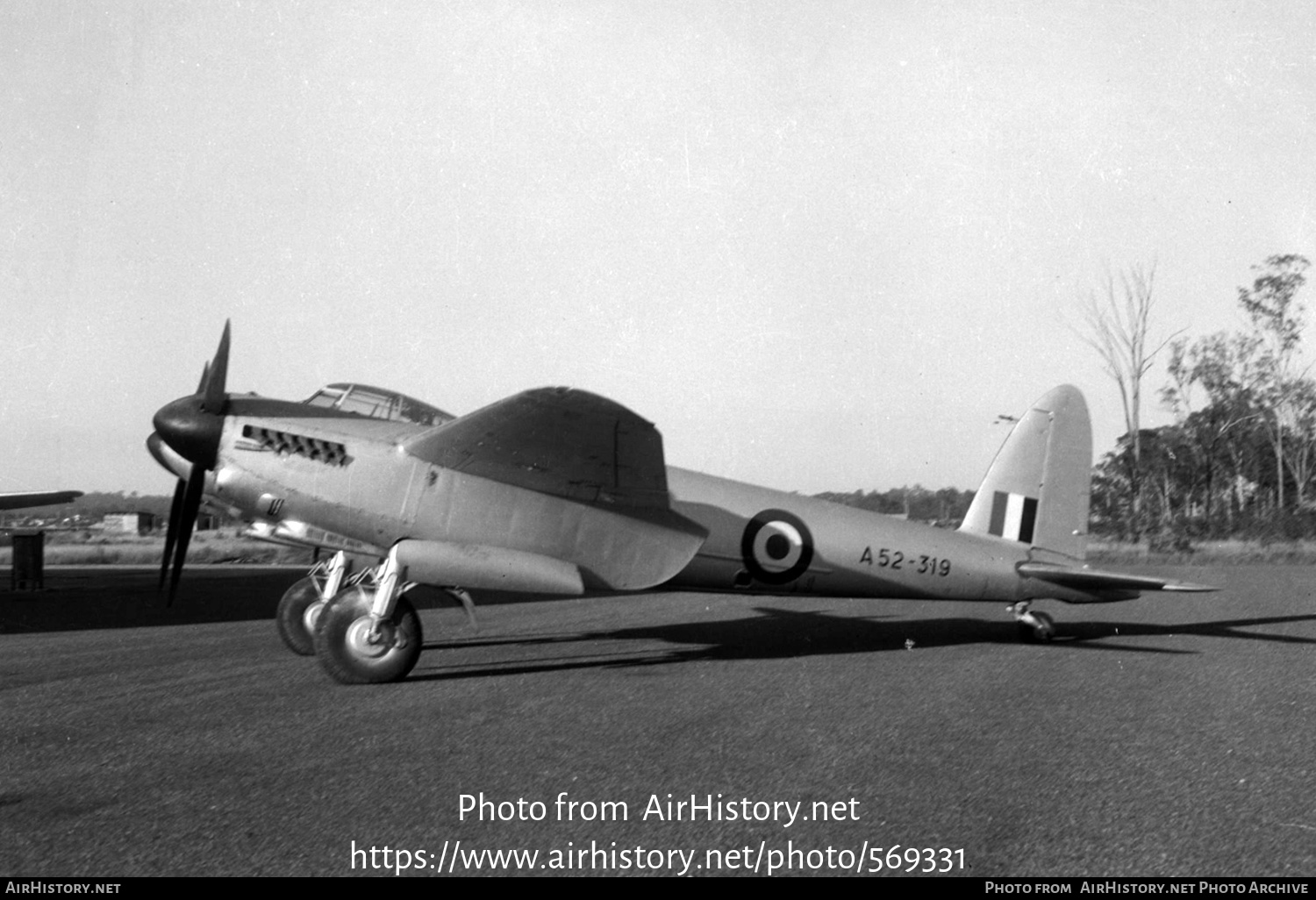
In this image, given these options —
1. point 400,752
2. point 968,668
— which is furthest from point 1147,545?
point 400,752

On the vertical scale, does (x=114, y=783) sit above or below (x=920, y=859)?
below

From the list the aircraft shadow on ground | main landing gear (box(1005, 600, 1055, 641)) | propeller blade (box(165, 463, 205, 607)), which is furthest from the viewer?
main landing gear (box(1005, 600, 1055, 641))

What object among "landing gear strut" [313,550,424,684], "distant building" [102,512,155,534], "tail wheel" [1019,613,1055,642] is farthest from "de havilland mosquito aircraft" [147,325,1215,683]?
"distant building" [102,512,155,534]

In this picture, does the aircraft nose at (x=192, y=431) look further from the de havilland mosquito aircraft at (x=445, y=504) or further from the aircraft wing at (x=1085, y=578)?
Result: the aircraft wing at (x=1085, y=578)

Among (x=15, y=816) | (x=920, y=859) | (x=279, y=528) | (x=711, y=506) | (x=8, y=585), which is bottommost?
(x=8, y=585)

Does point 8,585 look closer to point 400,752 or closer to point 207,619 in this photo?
point 207,619

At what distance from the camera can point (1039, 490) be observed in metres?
11.6

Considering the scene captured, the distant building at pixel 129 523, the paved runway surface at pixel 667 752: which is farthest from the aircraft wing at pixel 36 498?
the distant building at pixel 129 523

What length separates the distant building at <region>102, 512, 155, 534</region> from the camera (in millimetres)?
73188

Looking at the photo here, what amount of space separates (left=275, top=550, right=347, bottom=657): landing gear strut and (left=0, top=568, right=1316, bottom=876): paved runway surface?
1.45 ft

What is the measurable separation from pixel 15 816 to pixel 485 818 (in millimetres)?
2014

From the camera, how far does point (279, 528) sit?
8820mm

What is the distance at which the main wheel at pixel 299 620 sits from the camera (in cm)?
966

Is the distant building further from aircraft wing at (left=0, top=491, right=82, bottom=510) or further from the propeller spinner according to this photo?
the propeller spinner
